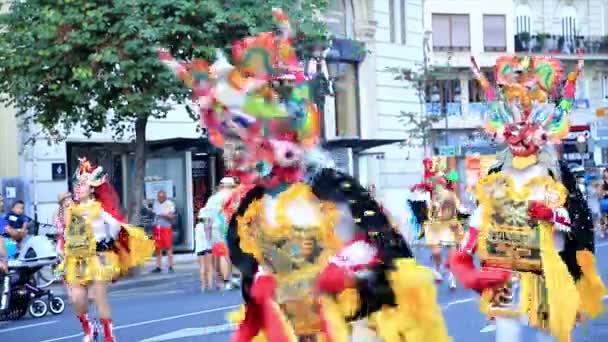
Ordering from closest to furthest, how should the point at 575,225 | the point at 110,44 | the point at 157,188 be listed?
1. the point at 575,225
2. the point at 110,44
3. the point at 157,188

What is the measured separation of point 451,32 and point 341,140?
1968 centimetres

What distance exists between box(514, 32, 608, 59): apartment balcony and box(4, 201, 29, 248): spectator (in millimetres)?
33454

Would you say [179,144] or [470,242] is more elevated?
[179,144]

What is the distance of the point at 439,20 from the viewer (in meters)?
45.6

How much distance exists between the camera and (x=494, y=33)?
46812mm

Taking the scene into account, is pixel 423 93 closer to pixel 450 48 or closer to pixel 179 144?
pixel 179 144

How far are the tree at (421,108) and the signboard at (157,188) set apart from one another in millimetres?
8388

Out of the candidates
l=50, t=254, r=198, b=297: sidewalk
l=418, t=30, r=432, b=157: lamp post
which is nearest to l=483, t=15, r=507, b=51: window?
l=418, t=30, r=432, b=157: lamp post

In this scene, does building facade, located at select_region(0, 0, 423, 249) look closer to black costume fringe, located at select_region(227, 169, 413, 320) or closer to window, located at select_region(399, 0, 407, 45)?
window, located at select_region(399, 0, 407, 45)

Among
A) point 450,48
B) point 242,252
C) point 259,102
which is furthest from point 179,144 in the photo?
point 450,48

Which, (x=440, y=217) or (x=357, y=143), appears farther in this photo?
(x=357, y=143)

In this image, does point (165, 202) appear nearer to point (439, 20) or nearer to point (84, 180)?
point (84, 180)

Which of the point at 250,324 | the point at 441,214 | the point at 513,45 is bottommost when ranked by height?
the point at 250,324

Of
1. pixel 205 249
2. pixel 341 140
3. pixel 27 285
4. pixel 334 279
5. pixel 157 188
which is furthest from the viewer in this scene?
pixel 341 140
